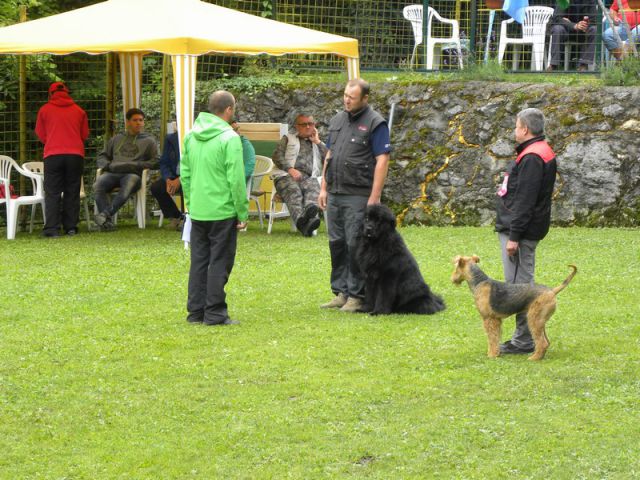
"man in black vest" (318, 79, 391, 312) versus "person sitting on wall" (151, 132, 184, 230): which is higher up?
"man in black vest" (318, 79, 391, 312)

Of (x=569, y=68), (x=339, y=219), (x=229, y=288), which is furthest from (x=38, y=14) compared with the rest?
(x=339, y=219)

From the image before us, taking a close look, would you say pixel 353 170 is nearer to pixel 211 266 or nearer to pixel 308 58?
pixel 211 266

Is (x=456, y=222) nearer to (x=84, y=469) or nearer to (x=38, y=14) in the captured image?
(x=38, y=14)

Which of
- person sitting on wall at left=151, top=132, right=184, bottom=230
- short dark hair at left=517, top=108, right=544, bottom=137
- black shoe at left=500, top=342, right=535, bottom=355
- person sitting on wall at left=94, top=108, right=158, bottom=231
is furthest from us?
person sitting on wall at left=94, top=108, right=158, bottom=231

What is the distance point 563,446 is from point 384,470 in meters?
0.96

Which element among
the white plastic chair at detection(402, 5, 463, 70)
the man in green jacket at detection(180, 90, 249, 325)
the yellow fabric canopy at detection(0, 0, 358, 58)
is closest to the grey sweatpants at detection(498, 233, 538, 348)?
the man in green jacket at detection(180, 90, 249, 325)

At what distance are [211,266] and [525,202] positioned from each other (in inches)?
101

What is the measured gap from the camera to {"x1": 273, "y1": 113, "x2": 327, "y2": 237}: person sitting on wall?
1370cm

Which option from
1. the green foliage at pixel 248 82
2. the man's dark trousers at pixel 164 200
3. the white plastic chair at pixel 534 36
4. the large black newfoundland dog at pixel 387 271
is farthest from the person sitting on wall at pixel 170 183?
the large black newfoundland dog at pixel 387 271

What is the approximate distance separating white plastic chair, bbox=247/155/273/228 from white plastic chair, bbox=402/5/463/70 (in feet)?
11.5

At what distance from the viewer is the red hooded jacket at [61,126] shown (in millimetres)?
14141

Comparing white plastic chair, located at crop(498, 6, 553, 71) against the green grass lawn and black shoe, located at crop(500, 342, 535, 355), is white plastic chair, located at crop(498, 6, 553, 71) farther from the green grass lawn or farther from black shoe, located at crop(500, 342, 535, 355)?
black shoe, located at crop(500, 342, 535, 355)

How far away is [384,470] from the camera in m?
5.27

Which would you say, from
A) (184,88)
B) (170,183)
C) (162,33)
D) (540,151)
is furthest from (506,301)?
(170,183)
